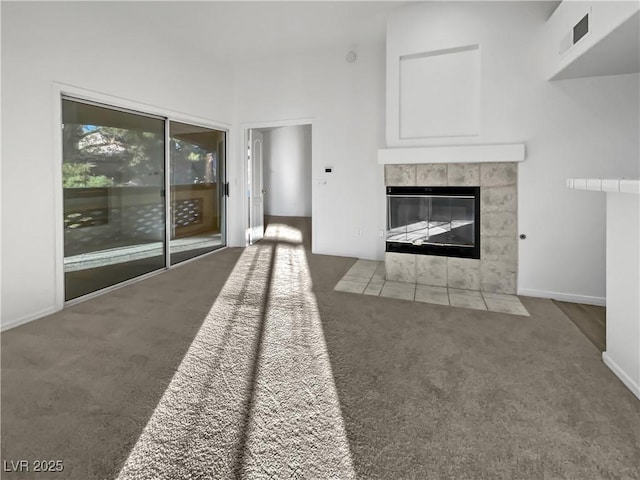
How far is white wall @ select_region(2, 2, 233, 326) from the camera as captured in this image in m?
2.72

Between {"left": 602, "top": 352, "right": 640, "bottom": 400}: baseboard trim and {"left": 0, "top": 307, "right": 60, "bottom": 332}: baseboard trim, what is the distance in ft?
13.7

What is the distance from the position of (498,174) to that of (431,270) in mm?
1216

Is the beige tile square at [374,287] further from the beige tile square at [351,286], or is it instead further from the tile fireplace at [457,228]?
the tile fireplace at [457,228]

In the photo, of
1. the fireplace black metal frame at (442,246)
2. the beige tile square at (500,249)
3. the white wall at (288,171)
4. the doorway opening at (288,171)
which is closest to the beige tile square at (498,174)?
the fireplace black metal frame at (442,246)

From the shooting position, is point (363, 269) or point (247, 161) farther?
point (247, 161)

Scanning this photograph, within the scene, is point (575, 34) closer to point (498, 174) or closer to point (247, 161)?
point (498, 174)

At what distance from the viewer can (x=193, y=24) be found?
13.8 feet

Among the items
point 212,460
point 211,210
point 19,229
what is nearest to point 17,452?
point 212,460

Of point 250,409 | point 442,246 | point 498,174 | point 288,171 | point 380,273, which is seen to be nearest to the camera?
point 250,409

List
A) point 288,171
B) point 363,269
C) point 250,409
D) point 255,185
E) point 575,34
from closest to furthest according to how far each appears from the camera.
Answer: point 250,409 → point 575,34 → point 363,269 → point 255,185 → point 288,171

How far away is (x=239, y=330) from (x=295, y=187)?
7637 mm

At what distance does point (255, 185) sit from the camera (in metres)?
6.31

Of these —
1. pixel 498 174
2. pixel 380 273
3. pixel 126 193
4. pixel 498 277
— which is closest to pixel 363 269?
pixel 380 273

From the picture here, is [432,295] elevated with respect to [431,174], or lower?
lower
